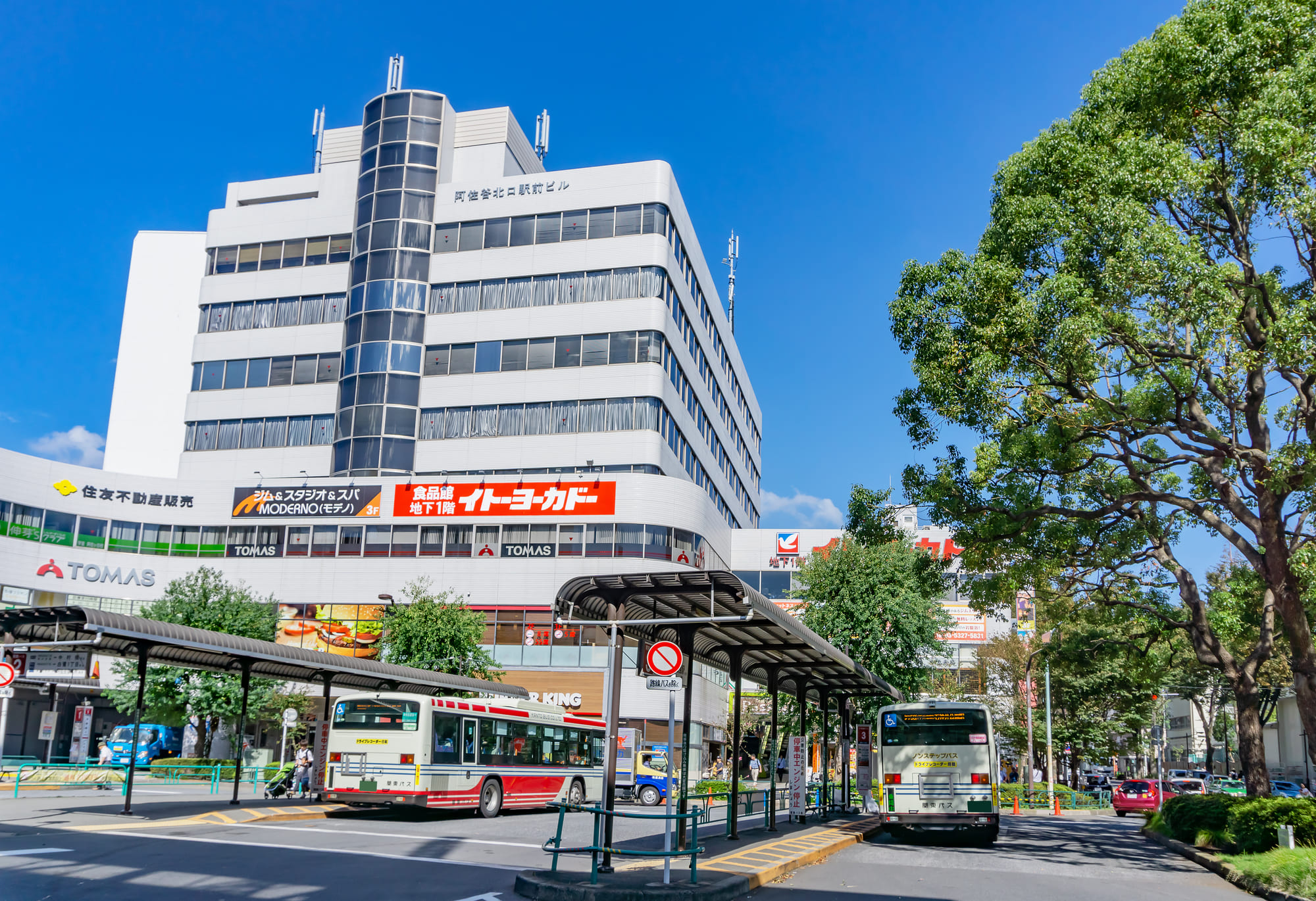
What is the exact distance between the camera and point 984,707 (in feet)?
81.2

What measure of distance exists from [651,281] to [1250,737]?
3740 cm

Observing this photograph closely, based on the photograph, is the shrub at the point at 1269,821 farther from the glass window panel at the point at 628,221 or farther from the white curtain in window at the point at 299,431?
the white curtain in window at the point at 299,431

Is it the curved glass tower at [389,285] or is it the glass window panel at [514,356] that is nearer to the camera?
the glass window panel at [514,356]

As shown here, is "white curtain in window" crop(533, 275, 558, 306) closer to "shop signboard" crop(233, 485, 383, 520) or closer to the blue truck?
"shop signboard" crop(233, 485, 383, 520)

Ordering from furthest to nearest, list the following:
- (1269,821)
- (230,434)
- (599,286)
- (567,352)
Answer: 1. (230,434)
2. (599,286)
3. (567,352)
4. (1269,821)

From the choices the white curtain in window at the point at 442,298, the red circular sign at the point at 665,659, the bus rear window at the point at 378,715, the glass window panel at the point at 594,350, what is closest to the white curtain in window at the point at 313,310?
the white curtain in window at the point at 442,298

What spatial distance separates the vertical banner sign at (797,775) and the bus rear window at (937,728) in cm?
212

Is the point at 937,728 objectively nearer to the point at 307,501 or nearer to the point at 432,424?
the point at 432,424

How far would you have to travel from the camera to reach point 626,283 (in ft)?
181

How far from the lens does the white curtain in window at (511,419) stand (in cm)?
5541

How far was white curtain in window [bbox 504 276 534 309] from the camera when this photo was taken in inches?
2238

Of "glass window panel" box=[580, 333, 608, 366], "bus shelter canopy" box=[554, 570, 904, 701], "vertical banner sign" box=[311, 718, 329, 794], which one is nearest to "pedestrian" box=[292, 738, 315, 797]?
"vertical banner sign" box=[311, 718, 329, 794]

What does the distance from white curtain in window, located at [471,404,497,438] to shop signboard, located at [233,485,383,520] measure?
611cm

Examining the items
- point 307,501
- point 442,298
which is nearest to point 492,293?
point 442,298
